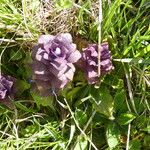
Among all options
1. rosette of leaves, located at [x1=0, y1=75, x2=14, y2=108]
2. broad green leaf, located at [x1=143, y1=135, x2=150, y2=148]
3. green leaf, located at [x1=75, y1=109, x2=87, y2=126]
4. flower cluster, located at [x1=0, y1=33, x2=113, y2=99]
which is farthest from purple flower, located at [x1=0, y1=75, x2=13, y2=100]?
broad green leaf, located at [x1=143, y1=135, x2=150, y2=148]

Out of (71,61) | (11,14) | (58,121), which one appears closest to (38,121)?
(58,121)

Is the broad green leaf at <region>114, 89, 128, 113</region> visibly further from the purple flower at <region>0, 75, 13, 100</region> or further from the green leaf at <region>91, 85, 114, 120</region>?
the purple flower at <region>0, 75, 13, 100</region>

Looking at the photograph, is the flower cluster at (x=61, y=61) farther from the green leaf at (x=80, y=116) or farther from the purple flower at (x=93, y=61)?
the green leaf at (x=80, y=116)

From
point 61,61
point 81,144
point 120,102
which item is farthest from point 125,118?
point 61,61

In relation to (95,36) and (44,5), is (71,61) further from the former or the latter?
(44,5)

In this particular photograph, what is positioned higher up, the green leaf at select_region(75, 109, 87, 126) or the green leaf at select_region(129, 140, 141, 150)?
the green leaf at select_region(75, 109, 87, 126)

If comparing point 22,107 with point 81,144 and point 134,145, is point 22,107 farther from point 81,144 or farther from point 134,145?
point 134,145

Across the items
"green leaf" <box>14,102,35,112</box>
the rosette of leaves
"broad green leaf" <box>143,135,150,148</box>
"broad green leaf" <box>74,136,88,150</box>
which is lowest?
"broad green leaf" <box>143,135,150,148</box>

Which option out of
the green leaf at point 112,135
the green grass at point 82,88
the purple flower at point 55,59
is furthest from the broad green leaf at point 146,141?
the purple flower at point 55,59
